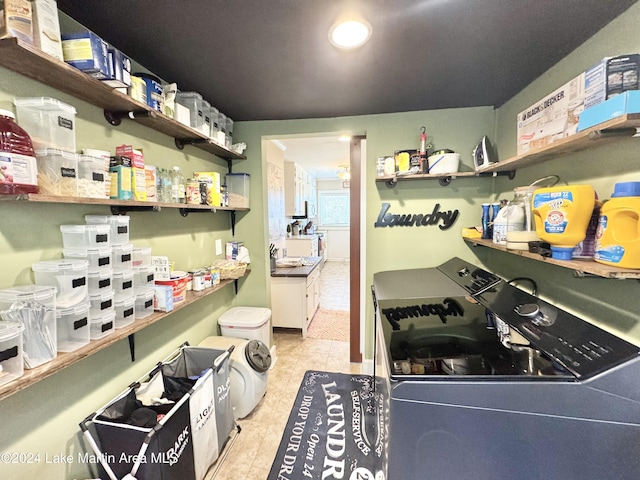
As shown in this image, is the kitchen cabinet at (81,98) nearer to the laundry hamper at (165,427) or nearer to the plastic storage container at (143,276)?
the plastic storage container at (143,276)

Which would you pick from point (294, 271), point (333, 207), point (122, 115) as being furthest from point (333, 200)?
point (122, 115)

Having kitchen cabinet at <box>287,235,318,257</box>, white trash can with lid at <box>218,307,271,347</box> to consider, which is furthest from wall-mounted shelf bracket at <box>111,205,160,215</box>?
kitchen cabinet at <box>287,235,318,257</box>

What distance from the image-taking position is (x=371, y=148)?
2.27 meters

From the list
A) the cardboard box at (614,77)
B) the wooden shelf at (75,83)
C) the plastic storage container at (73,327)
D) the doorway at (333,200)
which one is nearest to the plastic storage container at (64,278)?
the plastic storage container at (73,327)

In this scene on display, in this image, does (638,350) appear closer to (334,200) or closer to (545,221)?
(545,221)

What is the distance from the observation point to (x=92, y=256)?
1.08 metres

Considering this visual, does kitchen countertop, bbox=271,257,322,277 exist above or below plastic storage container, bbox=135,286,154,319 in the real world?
below

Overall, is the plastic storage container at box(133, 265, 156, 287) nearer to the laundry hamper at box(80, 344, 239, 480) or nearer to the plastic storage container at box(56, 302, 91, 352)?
the plastic storage container at box(56, 302, 91, 352)

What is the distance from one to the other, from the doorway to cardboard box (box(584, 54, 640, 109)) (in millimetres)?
1542

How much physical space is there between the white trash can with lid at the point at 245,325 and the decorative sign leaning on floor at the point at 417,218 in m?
1.33

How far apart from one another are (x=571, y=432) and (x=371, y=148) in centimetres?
208

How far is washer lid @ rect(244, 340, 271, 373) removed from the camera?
73.5 inches

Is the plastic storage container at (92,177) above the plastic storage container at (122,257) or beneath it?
above

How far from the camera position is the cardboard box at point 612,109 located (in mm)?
795
